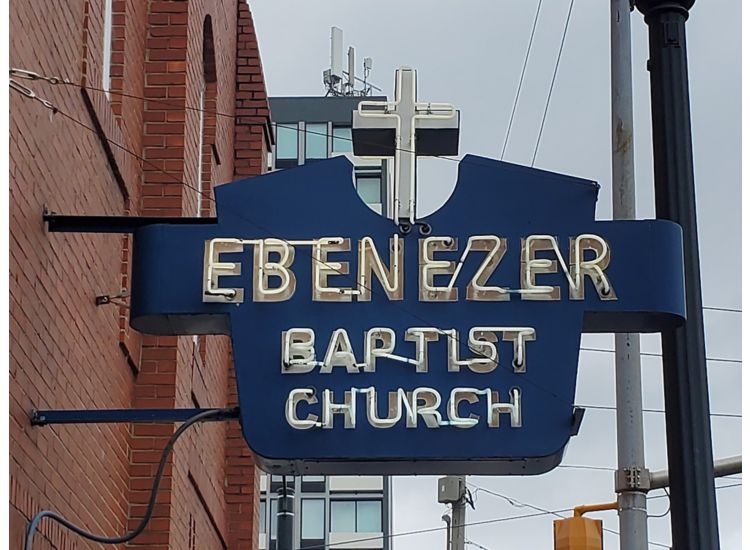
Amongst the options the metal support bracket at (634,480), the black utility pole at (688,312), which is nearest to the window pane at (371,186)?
the metal support bracket at (634,480)

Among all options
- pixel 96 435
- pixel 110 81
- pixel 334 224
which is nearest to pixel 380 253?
pixel 334 224

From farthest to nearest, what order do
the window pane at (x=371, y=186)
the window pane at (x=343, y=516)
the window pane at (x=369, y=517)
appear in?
the window pane at (x=343, y=516), the window pane at (x=369, y=517), the window pane at (x=371, y=186)

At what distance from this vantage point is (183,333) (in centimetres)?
782

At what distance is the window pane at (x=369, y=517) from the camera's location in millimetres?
74250

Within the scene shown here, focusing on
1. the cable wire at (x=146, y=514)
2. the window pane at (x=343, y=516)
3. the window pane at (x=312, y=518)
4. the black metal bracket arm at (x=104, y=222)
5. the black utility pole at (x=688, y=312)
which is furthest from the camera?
the window pane at (x=343, y=516)

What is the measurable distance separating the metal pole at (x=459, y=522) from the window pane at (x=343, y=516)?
Result: 170 ft

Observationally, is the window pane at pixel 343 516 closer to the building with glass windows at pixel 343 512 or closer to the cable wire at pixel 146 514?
the building with glass windows at pixel 343 512

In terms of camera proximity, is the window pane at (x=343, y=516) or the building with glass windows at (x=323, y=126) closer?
the building with glass windows at (x=323, y=126)

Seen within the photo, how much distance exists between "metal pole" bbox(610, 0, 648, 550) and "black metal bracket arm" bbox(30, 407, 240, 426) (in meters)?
4.87

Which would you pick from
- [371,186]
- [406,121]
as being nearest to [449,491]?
[406,121]

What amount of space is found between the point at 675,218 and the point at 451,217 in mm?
1136

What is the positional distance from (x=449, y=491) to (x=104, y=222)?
15639 mm

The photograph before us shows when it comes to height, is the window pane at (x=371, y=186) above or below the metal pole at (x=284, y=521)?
above

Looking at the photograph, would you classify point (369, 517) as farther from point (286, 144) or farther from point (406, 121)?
point (406, 121)
